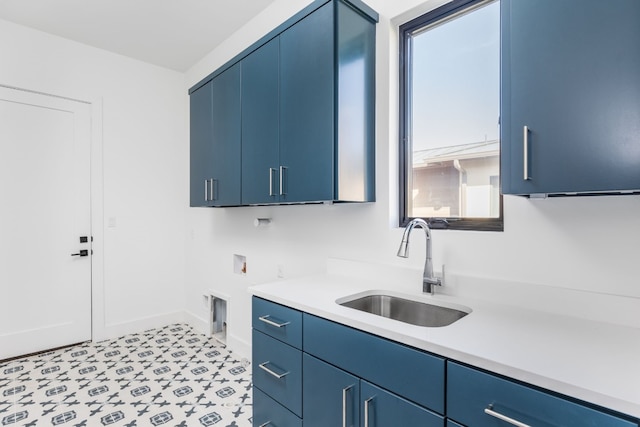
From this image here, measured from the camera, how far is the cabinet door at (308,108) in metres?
1.65

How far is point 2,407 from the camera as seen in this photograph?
2.09 m

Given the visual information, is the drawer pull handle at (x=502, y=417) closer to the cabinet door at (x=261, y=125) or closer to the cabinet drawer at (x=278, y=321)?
the cabinet drawer at (x=278, y=321)

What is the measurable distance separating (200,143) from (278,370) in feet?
6.55

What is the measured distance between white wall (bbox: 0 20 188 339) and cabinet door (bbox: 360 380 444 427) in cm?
308

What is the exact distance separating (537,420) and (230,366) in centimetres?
235

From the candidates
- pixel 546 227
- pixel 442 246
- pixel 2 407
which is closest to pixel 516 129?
pixel 546 227

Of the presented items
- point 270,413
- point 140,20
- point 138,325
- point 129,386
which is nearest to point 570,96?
point 270,413

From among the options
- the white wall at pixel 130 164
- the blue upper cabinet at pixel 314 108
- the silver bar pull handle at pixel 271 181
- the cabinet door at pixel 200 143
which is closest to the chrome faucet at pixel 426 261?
the blue upper cabinet at pixel 314 108

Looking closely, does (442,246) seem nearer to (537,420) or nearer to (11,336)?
(537,420)

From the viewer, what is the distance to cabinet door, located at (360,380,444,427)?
0.99 metres

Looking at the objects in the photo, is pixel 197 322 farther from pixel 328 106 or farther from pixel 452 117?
pixel 452 117

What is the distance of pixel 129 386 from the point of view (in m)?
2.34

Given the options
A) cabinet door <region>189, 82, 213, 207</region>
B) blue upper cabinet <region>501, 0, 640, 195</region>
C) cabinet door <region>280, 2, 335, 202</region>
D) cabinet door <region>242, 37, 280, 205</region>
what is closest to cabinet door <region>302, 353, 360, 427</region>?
cabinet door <region>280, 2, 335, 202</region>

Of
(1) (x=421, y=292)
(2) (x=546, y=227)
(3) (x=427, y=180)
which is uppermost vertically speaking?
(3) (x=427, y=180)
